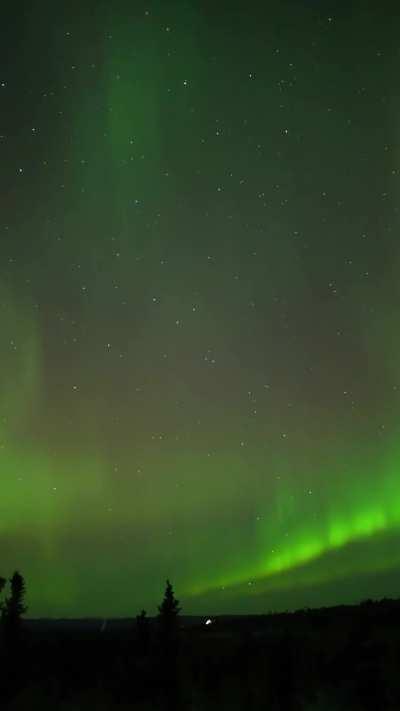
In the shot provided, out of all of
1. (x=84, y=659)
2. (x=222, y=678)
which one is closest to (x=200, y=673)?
(x=222, y=678)

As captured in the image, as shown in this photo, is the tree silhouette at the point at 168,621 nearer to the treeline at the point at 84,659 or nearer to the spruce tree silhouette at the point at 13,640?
the treeline at the point at 84,659

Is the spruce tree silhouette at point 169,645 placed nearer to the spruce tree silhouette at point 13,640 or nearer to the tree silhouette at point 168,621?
the tree silhouette at point 168,621

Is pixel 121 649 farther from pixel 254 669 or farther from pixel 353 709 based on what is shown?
pixel 353 709

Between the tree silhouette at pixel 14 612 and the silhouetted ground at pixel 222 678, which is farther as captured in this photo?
the tree silhouette at pixel 14 612

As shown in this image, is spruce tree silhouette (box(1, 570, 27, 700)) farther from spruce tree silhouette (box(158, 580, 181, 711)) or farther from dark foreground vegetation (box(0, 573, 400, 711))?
spruce tree silhouette (box(158, 580, 181, 711))

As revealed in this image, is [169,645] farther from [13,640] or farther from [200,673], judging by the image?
[13,640]

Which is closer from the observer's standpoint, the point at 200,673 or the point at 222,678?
the point at 222,678

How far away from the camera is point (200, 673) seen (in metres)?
22.4

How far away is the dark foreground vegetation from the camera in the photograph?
19188 mm

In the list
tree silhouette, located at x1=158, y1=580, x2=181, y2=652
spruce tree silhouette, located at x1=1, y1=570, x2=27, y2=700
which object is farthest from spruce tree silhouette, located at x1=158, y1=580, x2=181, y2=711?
spruce tree silhouette, located at x1=1, y1=570, x2=27, y2=700

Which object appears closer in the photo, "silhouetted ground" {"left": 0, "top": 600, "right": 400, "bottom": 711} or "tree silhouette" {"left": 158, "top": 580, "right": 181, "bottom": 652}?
"silhouetted ground" {"left": 0, "top": 600, "right": 400, "bottom": 711}

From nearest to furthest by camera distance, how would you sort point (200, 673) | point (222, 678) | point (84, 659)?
point (222, 678) < point (200, 673) < point (84, 659)

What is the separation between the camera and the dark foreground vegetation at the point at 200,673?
1919 cm

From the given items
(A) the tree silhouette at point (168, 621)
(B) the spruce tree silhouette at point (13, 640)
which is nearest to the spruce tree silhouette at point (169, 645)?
(A) the tree silhouette at point (168, 621)
